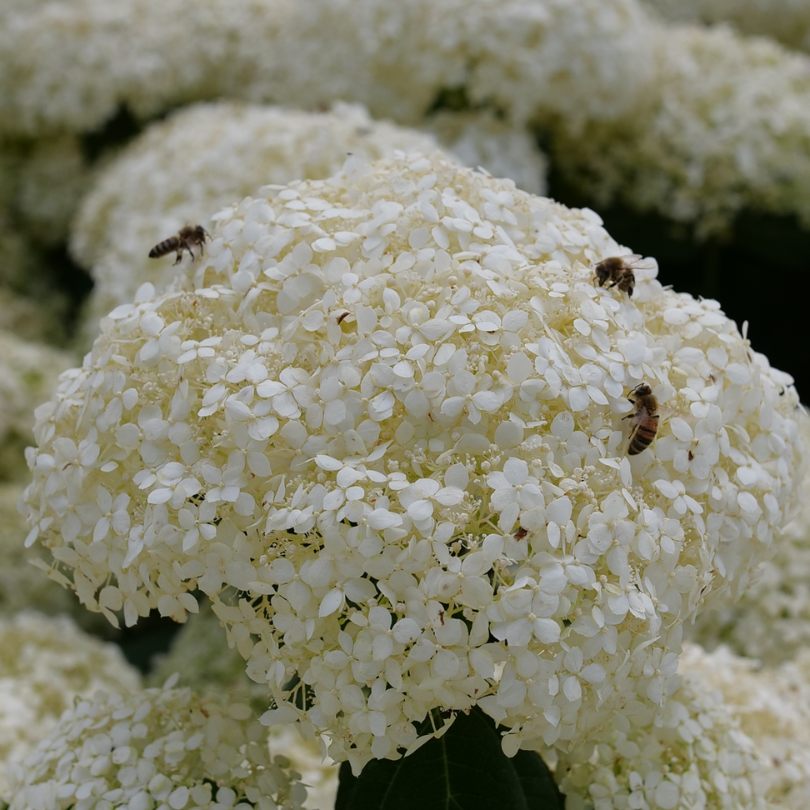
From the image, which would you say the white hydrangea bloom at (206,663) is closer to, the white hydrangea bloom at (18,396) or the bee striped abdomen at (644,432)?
the white hydrangea bloom at (18,396)

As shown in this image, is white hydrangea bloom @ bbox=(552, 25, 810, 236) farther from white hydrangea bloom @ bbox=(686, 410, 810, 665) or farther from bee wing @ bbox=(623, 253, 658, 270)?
bee wing @ bbox=(623, 253, 658, 270)

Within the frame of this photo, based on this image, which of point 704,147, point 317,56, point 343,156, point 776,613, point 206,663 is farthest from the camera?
point 317,56

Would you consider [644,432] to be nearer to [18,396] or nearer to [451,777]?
[451,777]

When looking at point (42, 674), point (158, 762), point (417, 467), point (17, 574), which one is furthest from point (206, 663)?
point (417, 467)

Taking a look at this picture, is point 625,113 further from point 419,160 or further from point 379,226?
point 379,226

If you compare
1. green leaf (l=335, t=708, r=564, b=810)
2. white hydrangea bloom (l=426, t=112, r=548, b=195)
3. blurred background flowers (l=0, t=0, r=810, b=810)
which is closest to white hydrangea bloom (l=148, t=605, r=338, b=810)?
blurred background flowers (l=0, t=0, r=810, b=810)

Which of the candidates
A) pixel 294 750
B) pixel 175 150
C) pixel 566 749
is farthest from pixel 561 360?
pixel 175 150

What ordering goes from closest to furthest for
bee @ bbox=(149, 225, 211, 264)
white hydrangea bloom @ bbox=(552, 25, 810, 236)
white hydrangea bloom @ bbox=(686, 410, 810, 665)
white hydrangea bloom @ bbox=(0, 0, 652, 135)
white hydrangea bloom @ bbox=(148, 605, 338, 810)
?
bee @ bbox=(149, 225, 211, 264) → white hydrangea bloom @ bbox=(686, 410, 810, 665) → white hydrangea bloom @ bbox=(148, 605, 338, 810) → white hydrangea bloom @ bbox=(0, 0, 652, 135) → white hydrangea bloom @ bbox=(552, 25, 810, 236)
